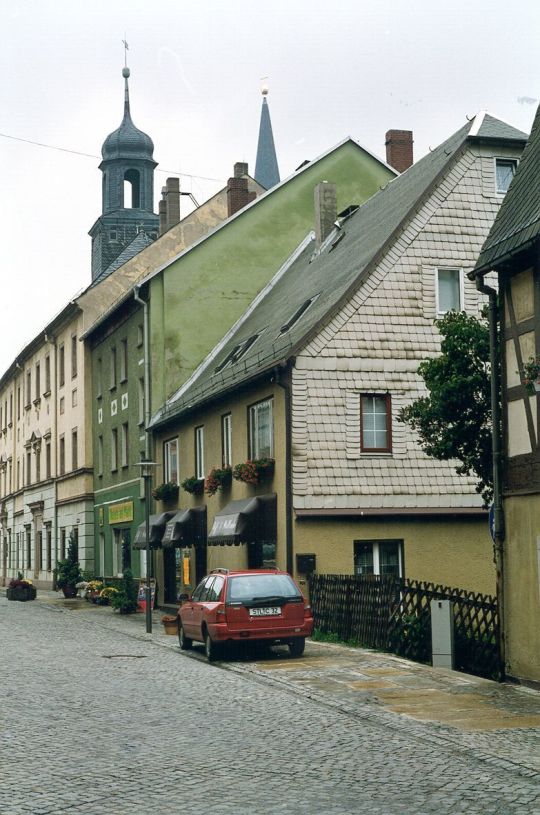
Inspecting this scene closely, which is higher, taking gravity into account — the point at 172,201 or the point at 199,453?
the point at 172,201

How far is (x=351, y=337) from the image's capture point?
91.0ft

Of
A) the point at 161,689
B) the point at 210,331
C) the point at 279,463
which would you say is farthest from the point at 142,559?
the point at 161,689

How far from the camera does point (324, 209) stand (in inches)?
→ 1425

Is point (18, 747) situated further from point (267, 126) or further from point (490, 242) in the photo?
point (267, 126)

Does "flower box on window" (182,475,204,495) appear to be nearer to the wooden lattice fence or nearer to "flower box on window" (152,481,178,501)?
"flower box on window" (152,481,178,501)

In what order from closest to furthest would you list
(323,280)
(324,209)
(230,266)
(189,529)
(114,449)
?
(323,280) → (189,529) → (324,209) → (230,266) → (114,449)

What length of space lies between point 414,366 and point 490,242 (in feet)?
35.3

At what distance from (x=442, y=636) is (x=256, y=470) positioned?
9552mm

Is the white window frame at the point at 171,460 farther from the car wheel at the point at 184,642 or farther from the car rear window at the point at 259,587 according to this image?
the car rear window at the point at 259,587

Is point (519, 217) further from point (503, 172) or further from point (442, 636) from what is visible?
point (503, 172)

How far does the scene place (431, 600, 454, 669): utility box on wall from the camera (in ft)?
62.6

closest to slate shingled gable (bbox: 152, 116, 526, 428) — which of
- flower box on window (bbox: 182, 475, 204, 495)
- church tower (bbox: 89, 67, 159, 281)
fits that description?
flower box on window (bbox: 182, 475, 204, 495)

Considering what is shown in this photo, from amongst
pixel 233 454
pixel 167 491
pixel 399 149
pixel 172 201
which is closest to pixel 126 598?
pixel 167 491

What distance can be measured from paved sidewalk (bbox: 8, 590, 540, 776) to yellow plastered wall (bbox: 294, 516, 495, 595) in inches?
147
